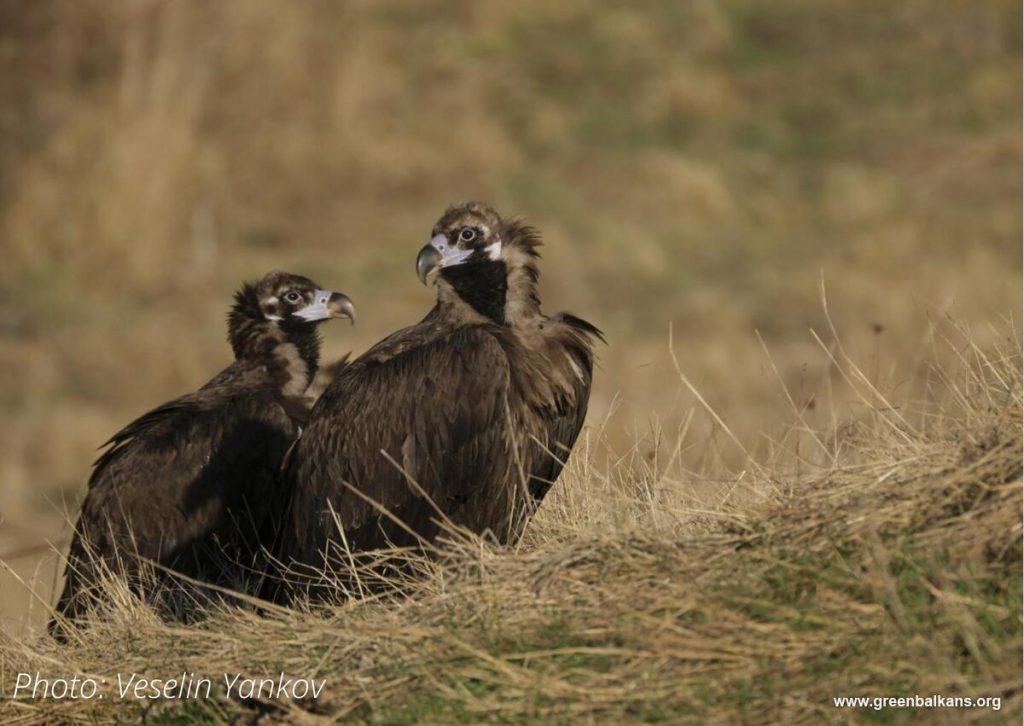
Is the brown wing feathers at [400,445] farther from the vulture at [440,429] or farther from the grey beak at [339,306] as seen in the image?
the grey beak at [339,306]

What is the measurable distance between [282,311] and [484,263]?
1.55 meters

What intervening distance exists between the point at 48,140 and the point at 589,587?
2026 centimetres

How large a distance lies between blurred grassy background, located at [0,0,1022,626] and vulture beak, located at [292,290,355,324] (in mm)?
9544

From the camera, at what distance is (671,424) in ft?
54.6

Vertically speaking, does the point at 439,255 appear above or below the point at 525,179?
below

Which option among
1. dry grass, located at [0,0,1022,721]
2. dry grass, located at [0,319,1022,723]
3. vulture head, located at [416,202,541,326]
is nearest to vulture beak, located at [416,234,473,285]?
vulture head, located at [416,202,541,326]

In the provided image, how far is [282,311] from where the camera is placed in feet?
27.1

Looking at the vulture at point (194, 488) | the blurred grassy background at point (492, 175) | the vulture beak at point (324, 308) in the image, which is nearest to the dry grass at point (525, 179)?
the blurred grassy background at point (492, 175)

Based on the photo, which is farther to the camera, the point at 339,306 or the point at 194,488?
the point at 339,306

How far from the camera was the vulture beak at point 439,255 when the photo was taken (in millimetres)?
6898

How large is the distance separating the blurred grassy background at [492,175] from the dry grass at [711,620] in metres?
12.2

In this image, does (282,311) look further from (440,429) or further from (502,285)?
(440,429)

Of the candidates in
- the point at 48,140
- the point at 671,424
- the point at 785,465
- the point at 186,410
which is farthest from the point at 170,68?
the point at 785,465

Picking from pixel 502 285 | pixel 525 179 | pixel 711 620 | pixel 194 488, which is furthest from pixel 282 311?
pixel 525 179
